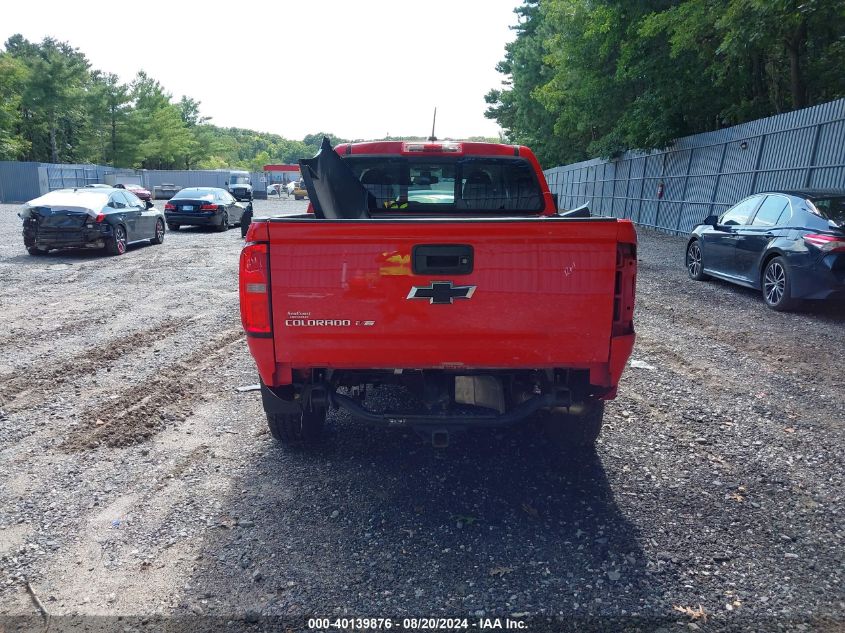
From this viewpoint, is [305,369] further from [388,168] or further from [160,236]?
[160,236]

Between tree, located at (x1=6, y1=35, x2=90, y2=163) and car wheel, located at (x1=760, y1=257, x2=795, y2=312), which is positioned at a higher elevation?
tree, located at (x1=6, y1=35, x2=90, y2=163)

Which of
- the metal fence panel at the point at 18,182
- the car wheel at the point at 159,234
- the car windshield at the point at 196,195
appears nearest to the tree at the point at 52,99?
the metal fence panel at the point at 18,182

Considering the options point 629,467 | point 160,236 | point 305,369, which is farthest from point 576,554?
point 160,236

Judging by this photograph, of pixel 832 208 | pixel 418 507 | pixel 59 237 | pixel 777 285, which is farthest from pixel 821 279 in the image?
pixel 59 237

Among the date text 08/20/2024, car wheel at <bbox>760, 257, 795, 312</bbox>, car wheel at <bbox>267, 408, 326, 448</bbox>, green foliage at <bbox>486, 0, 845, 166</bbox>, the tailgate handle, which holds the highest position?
green foliage at <bbox>486, 0, 845, 166</bbox>

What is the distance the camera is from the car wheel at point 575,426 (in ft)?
12.1

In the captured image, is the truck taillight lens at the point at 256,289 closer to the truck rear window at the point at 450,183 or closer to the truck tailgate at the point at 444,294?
the truck tailgate at the point at 444,294

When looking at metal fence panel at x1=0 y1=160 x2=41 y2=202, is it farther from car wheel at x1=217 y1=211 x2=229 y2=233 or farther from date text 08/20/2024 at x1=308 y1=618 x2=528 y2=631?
date text 08/20/2024 at x1=308 y1=618 x2=528 y2=631

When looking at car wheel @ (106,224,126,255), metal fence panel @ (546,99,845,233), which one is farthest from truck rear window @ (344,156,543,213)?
car wheel @ (106,224,126,255)

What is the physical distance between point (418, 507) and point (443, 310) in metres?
1.12

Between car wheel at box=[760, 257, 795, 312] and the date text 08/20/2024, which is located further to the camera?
car wheel at box=[760, 257, 795, 312]

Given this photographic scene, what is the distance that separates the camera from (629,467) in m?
3.74

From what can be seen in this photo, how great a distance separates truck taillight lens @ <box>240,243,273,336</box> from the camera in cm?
294

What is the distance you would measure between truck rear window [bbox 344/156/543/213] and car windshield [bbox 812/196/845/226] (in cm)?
503
